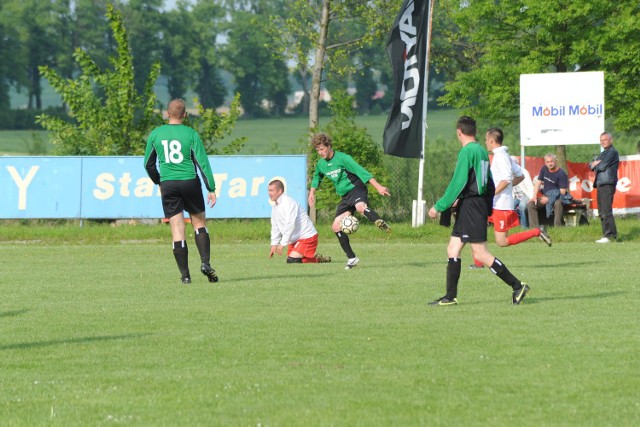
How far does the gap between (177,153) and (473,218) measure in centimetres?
394

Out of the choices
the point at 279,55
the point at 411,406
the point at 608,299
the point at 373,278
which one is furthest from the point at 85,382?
the point at 279,55

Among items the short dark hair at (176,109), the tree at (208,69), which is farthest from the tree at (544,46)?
the tree at (208,69)

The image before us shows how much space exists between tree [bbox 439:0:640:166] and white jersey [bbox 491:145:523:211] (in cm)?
1640

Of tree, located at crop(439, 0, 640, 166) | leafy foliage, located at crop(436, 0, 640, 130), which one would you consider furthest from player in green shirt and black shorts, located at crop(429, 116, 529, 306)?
leafy foliage, located at crop(436, 0, 640, 130)

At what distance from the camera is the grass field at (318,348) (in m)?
6.75

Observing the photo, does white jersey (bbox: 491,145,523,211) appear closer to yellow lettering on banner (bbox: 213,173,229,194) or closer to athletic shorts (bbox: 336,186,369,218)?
athletic shorts (bbox: 336,186,369,218)

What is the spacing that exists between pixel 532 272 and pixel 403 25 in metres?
12.5

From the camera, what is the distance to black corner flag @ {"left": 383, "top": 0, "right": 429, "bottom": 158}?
2741 cm

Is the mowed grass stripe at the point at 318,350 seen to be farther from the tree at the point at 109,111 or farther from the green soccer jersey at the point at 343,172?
the tree at the point at 109,111

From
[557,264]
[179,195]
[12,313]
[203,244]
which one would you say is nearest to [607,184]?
[557,264]

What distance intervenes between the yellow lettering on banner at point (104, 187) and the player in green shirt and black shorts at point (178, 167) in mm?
13284

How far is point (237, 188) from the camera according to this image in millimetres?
27672

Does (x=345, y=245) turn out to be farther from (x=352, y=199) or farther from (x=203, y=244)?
(x=203, y=244)

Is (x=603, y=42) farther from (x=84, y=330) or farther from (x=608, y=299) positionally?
(x=84, y=330)
